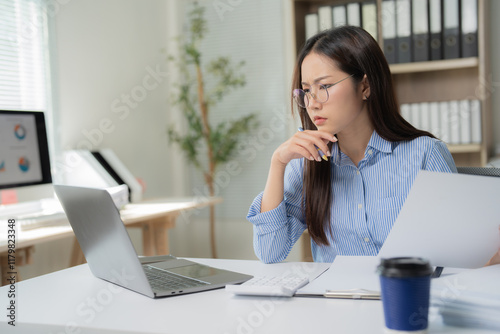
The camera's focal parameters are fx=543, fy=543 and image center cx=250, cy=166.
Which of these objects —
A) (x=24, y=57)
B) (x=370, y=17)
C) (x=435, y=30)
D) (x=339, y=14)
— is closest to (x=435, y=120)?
(x=435, y=30)

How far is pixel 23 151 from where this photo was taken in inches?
93.3

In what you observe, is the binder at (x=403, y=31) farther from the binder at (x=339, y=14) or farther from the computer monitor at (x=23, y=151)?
the computer monitor at (x=23, y=151)

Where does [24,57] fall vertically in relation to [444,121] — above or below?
above

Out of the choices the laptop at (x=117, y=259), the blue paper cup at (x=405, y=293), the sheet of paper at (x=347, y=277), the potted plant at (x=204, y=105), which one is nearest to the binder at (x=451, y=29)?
the potted plant at (x=204, y=105)

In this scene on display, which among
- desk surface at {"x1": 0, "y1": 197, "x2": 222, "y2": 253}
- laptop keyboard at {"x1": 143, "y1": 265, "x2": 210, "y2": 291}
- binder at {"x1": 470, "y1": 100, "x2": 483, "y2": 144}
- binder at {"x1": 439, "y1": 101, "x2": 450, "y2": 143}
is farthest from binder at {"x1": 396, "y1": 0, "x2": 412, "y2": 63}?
laptop keyboard at {"x1": 143, "y1": 265, "x2": 210, "y2": 291}

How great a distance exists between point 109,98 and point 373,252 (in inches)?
90.7

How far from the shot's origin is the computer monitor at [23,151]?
2.28 meters

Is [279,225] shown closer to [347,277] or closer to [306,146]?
[306,146]

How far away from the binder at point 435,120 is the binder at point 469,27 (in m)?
0.28

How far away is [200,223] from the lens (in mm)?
3977

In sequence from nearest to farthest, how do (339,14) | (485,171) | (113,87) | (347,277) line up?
1. (347,277)
2. (485,171)
3. (339,14)
4. (113,87)

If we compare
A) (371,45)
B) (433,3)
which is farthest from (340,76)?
(433,3)

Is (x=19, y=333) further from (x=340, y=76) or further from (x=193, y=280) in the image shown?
(x=340, y=76)

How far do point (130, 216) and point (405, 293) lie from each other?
177cm
